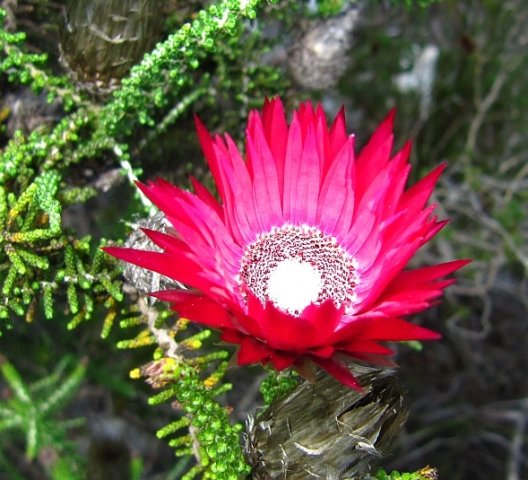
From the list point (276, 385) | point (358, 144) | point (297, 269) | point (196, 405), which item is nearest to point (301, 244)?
point (297, 269)

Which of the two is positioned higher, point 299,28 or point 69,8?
point 299,28

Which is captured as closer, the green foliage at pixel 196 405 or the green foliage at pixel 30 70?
the green foliage at pixel 196 405

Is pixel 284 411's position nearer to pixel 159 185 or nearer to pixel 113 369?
pixel 159 185

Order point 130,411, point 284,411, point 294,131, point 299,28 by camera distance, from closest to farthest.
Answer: point 284,411
point 294,131
point 299,28
point 130,411

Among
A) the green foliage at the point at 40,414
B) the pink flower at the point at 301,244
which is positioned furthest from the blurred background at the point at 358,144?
the pink flower at the point at 301,244

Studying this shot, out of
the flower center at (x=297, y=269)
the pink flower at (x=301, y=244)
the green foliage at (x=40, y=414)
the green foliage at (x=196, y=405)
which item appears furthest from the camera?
the green foliage at (x=40, y=414)

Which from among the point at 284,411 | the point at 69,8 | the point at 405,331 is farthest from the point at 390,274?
the point at 69,8

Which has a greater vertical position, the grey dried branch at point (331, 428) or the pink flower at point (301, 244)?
the pink flower at point (301, 244)

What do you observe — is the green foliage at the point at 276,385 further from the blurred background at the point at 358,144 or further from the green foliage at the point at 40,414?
the green foliage at the point at 40,414

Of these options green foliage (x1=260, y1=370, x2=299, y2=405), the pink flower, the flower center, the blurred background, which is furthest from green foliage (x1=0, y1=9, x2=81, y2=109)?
green foliage (x1=260, y1=370, x2=299, y2=405)
